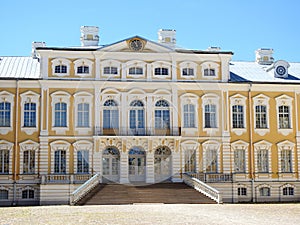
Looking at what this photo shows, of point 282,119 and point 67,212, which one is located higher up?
point 282,119

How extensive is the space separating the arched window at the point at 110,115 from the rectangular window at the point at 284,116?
37.9 feet

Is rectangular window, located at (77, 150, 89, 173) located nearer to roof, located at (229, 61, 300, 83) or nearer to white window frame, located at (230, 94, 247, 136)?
white window frame, located at (230, 94, 247, 136)

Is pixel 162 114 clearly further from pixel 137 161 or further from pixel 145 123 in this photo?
pixel 137 161


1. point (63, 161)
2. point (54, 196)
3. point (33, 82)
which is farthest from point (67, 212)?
point (33, 82)

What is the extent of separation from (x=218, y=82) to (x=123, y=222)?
63.4 feet

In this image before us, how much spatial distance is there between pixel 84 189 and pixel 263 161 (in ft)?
44.5

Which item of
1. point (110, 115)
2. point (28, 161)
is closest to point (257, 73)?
point (110, 115)

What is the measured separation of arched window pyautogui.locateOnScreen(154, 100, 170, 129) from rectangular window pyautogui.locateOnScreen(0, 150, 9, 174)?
1019cm

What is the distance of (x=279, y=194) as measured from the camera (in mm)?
37562

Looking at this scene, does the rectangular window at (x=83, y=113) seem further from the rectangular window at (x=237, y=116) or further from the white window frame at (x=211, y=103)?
the rectangular window at (x=237, y=116)

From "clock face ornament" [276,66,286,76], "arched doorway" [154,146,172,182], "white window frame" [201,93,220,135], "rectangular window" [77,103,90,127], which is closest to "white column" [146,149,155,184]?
"arched doorway" [154,146,172,182]

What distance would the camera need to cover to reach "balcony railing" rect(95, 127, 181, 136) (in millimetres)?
36438

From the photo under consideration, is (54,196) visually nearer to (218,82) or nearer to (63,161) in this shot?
(63,161)

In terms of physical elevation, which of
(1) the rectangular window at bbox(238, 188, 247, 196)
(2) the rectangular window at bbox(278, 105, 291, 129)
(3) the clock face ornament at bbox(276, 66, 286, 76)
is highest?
(3) the clock face ornament at bbox(276, 66, 286, 76)
